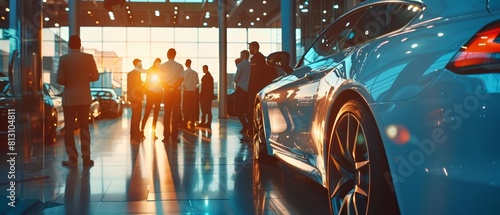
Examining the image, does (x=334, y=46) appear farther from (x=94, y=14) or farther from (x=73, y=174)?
(x=94, y=14)

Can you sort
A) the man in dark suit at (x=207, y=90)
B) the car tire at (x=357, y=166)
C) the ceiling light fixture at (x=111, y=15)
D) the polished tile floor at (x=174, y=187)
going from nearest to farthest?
the car tire at (x=357, y=166)
the polished tile floor at (x=174, y=187)
the man in dark suit at (x=207, y=90)
the ceiling light fixture at (x=111, y=15)

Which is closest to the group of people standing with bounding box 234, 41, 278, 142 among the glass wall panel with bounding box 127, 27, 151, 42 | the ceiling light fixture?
the ceiling light fixture

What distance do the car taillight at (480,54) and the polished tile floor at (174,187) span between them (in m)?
2.56

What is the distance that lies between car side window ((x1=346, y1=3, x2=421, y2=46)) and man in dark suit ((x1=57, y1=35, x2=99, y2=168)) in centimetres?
456

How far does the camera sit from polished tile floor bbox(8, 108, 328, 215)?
206 inches

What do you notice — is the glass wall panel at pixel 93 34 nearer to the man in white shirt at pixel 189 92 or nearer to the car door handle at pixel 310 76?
the man in white shirt at pixel 189 92

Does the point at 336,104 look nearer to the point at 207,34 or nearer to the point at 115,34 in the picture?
the point at 115,34

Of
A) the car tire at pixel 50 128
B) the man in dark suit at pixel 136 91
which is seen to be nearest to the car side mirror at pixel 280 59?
the car tire at pixel 50 128

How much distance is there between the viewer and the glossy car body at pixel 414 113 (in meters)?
2.60

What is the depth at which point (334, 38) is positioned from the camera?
529 centimetres

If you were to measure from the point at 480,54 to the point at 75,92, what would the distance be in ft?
21.0

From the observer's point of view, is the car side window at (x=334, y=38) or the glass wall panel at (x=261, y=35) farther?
the glass wall panel at (x=261, y=35)

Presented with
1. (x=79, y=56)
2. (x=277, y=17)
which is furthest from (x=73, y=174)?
(x=277, y=17)

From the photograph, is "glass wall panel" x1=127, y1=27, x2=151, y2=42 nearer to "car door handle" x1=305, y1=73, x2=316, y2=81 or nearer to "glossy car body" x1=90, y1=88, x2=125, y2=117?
"glossy car body" x1=90, y1=88, x2=125, y2=117
